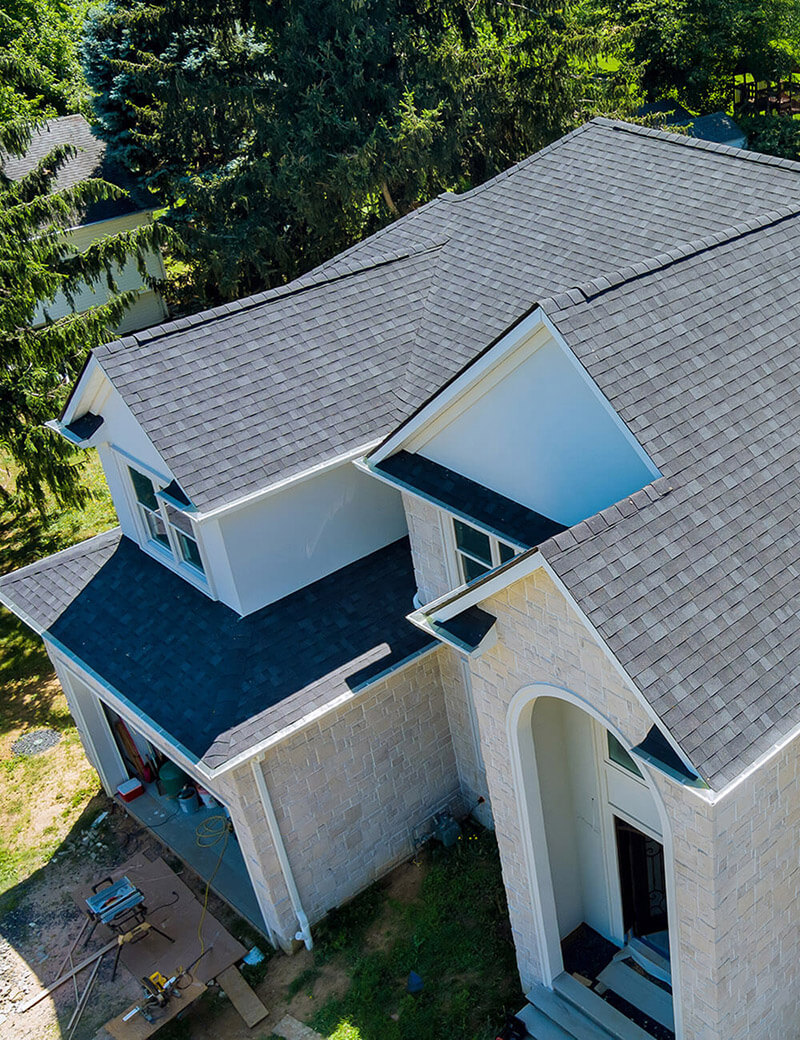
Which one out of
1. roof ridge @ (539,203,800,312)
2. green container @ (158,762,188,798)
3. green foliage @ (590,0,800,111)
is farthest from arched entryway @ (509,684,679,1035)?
green foliage @ (590,0,800,111)

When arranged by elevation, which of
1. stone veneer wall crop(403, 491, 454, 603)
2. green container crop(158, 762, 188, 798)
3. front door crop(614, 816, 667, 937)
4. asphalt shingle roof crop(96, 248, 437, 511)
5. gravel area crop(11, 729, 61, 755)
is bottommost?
gravel area crop(11, 729, 61, 755)

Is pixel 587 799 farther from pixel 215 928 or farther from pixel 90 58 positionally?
pixel 90 58

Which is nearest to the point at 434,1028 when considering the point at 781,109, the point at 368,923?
the point at 368,923

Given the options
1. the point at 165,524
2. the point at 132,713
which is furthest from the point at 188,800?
the point at 165,524

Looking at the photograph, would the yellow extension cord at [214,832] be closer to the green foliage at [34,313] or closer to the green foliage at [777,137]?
the green foliage at [34,313]

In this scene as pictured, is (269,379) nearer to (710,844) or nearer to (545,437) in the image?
(545,437)

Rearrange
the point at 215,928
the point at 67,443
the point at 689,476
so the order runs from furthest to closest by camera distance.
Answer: the point at 67,443, the point at 215,928, the point at 689,476

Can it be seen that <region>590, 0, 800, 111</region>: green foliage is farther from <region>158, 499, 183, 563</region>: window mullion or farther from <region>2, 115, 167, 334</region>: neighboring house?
<region>158, 499, 183, 563</region>: window mullion
